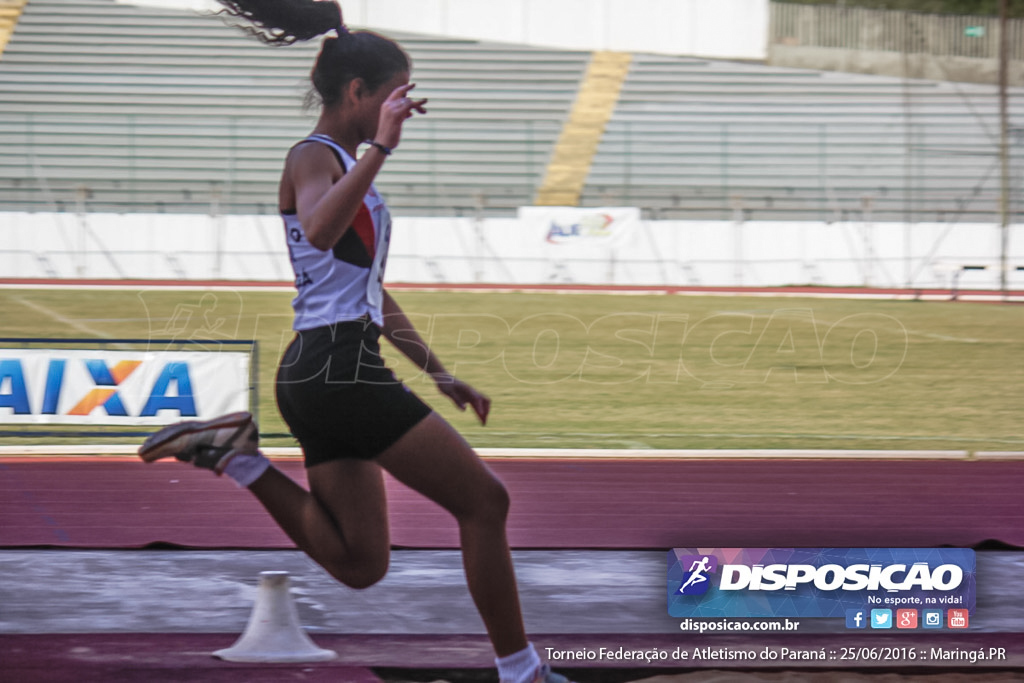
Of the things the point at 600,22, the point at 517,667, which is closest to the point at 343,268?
the point at 517,667

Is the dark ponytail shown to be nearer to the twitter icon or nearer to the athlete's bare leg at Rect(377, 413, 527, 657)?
the athlete's bare leg at Rect(377, 413, 527, 657)

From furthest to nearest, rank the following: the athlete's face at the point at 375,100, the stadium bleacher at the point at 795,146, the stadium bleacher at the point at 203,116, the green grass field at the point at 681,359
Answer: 1. the stadium bleacher at the point at 795,146
2. the stadium bleacher at the point at 203,116
3. the green grass field at the point at 681,359
4. the athlete's face at the point at 375,100

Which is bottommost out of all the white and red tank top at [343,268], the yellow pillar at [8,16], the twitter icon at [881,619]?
the yellow pillar at [8,16]

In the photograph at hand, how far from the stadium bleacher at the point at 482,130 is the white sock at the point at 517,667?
2288 centimetres

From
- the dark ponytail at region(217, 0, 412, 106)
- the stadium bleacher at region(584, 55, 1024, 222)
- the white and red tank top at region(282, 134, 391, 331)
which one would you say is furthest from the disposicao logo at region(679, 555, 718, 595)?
the stadium bleacher at region(584, 55, 1024, 222)

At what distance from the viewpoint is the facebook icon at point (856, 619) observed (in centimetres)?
391

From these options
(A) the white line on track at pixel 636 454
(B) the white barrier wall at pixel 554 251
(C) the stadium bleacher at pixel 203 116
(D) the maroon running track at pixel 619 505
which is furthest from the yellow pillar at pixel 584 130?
(D) the maroon running track at pixel 619 505

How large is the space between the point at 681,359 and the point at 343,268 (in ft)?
38.0

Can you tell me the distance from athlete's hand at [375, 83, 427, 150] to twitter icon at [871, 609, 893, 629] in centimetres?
195

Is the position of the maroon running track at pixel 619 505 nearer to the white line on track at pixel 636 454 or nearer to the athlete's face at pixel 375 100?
the white line on track at pixel 636 454

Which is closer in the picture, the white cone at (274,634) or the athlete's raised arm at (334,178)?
the athlete's raised arm at (334,178)

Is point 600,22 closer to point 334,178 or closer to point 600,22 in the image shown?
point 600,22

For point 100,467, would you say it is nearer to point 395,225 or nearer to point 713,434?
point 713,434

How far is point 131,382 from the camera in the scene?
8320 millimetres
